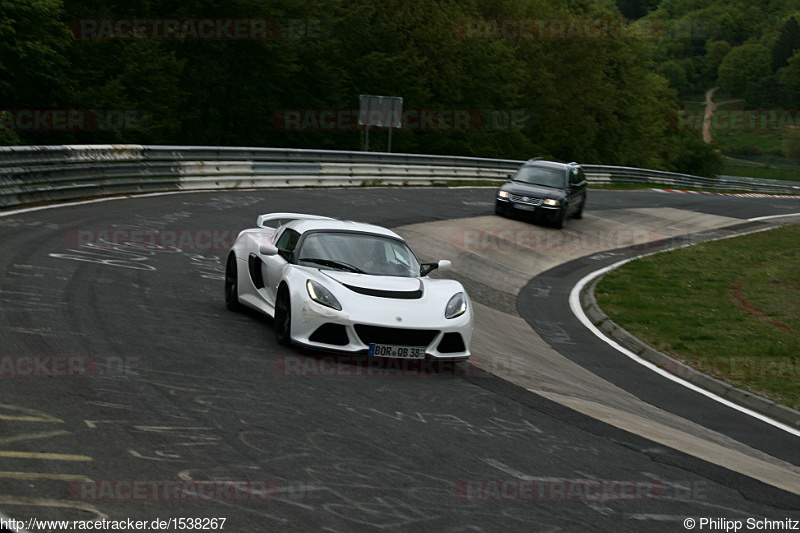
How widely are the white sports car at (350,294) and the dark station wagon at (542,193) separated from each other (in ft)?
49.7

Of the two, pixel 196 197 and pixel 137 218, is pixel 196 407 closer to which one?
pixel 137 218

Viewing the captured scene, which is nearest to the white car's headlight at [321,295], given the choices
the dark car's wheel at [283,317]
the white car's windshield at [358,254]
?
the dark car's wheel at [283,317]

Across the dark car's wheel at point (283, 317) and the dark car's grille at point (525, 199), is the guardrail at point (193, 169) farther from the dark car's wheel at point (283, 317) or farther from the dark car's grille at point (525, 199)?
the dark car's wheel at point (283, 317)

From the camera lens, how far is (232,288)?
11.2 m

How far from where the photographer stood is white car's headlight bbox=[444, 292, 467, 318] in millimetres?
9484

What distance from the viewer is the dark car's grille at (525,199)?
25.4m

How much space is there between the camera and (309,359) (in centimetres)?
900

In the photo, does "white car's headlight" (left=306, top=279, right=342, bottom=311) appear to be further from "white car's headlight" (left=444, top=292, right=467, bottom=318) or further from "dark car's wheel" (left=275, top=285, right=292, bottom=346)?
"white car's headlight" (left=444, top=292, right=467, bottom=318)

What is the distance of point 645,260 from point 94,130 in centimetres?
2430

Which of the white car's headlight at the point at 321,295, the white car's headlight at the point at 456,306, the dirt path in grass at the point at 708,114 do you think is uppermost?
the dirt path in grass at the point at 708,114

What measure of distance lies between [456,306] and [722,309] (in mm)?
9608

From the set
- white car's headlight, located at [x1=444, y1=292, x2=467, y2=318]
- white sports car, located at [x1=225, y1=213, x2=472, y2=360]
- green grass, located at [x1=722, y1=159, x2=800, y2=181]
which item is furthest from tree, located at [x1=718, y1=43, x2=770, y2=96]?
white car's headlight, located at [x1=444, y1=292, x2=467, y2=318]

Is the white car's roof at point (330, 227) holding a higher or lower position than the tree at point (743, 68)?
lower

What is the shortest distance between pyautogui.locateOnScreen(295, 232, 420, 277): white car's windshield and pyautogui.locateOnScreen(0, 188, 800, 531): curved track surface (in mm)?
1067
